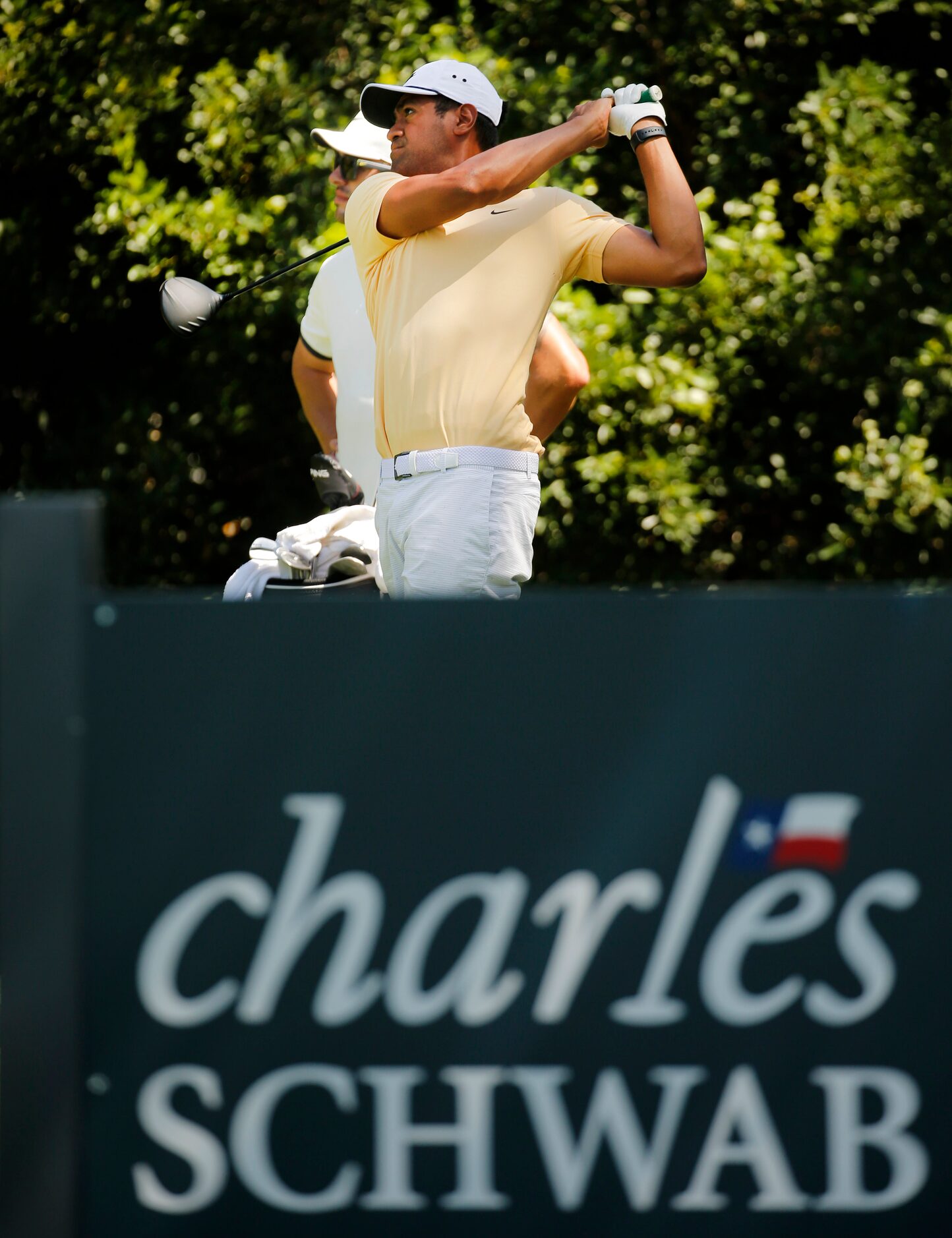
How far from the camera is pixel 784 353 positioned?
7059 mm

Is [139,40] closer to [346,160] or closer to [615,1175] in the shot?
[346,160]

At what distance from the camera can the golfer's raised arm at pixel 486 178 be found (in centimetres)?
299

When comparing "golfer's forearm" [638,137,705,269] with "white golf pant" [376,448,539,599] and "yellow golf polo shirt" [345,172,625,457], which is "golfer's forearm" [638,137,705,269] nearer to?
"yellow golf polo shirt" [345,172,625,457]

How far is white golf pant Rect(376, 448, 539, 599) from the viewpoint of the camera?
305 centimetres

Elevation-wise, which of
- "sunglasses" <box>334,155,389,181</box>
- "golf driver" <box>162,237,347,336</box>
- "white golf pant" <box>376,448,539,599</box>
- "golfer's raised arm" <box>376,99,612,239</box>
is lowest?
"white golf pant" <box>376,448,539,599</box>

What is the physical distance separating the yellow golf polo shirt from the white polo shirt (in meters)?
0.77

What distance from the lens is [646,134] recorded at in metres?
3.10

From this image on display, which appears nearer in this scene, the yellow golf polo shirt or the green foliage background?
the yellow golf polo shirt

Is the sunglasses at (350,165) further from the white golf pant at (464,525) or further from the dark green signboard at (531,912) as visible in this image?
the dark green signboard at (531,912)

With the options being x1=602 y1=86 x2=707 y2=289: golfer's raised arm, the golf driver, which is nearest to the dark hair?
x1=602 y1=86 x2=707 y2=289: golfer's raised arm

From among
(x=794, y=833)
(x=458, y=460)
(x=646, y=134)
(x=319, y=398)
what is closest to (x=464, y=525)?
(x=458, y=460)

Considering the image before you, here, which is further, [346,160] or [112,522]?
[112,522]

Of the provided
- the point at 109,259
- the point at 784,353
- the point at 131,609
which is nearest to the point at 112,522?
the point at 109,259

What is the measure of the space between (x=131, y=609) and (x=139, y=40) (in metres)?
5.91
